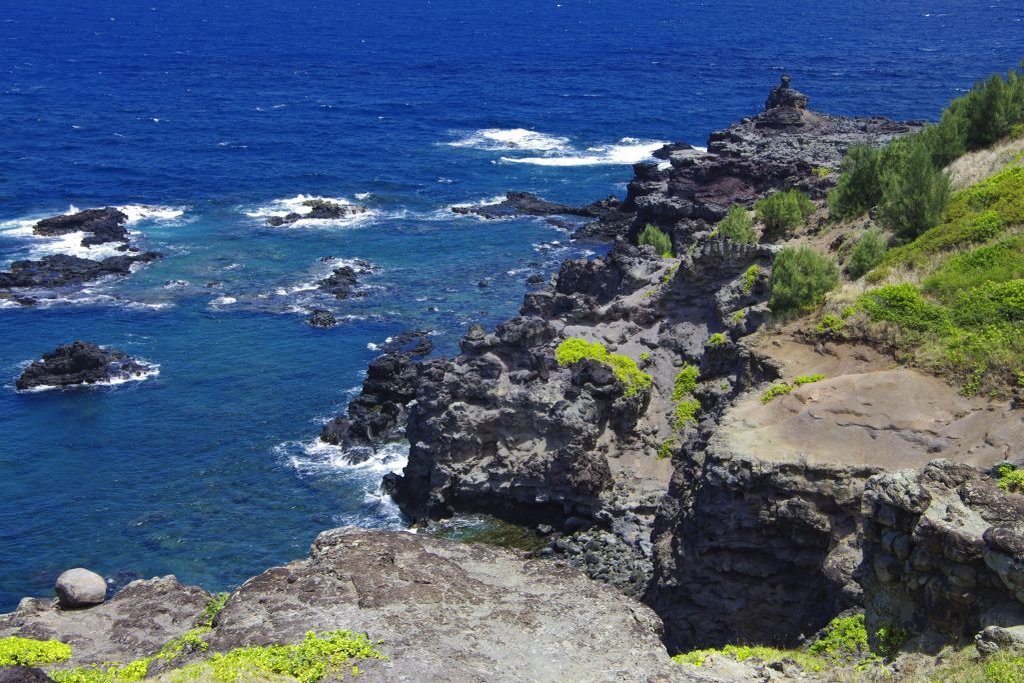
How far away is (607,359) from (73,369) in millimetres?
34999

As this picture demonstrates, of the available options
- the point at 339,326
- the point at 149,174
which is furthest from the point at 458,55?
the point at 339,326

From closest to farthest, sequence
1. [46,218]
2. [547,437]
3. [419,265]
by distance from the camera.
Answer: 1. [547,437]
2. [419,265]
3. [46,218]

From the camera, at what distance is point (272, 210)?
10081 cm

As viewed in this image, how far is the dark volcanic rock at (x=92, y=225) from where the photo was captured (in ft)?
302

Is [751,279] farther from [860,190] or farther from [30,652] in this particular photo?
[30,652]

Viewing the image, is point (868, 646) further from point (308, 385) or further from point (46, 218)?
point (46, 218)

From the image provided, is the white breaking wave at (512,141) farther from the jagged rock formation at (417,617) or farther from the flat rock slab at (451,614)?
the flat rock slab at (451,614)

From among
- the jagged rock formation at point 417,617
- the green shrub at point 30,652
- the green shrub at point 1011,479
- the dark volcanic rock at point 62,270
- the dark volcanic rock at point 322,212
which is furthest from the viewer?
the dark volcanic rock at point 322,212

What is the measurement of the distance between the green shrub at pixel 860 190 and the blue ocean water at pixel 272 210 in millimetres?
24144

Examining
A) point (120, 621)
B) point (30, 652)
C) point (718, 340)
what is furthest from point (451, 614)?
point (718, 340)

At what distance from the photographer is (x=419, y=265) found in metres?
86.3

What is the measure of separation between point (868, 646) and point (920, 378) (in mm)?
10300

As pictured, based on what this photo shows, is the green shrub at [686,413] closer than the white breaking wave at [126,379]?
Yes

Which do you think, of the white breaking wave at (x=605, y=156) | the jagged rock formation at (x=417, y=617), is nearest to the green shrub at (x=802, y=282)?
the jagged rock formation at (x=417, y=617)
